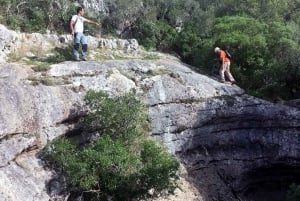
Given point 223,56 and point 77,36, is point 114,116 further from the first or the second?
point 223,56

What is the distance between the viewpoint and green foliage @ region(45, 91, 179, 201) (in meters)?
15.8

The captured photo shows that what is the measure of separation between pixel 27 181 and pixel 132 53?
9991 millimetres

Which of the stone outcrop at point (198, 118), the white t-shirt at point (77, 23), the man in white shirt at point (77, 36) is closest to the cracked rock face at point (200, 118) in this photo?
the stone outcrop at point (198, 118)

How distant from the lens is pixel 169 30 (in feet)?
92.3

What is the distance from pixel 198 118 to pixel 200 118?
3.7 inches

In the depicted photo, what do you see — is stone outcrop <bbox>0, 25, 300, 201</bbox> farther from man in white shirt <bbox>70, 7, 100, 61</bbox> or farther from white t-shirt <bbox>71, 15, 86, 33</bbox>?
white t-shirt <bbox>71, 15, 86, 33</bbox>

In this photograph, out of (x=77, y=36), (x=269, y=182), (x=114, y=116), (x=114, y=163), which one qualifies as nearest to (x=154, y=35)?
(x=77, y=36)

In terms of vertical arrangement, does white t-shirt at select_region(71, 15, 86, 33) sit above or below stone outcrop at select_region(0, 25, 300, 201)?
above

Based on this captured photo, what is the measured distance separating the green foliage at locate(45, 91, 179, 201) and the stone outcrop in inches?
48.3

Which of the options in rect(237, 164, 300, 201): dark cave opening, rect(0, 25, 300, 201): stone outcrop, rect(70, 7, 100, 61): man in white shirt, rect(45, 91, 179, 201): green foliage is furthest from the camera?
rect(237, 164, 300, 201): dark cave opening

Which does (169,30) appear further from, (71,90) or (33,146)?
(33,146)

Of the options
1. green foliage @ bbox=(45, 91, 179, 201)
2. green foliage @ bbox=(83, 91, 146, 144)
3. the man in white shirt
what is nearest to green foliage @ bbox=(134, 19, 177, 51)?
the man in white shirt

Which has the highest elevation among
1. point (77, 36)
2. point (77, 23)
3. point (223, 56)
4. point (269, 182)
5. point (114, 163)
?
point (77, 23)

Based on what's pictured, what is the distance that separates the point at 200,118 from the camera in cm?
2072
